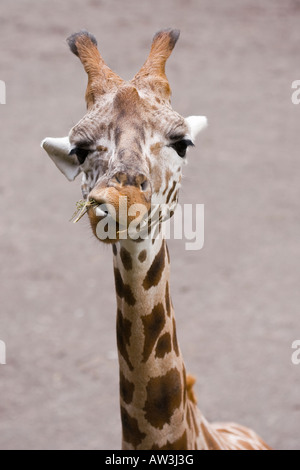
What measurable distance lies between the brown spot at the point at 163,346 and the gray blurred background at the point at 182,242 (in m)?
2.08

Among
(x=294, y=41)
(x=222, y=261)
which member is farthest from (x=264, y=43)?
(x=222, y=261)

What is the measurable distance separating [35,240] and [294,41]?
255 inches

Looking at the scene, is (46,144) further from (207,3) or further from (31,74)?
(207,3)

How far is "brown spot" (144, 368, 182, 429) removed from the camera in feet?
10.1

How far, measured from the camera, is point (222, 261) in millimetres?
7504

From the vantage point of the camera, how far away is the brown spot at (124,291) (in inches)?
118

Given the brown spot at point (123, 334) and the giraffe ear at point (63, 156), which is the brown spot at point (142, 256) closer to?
the brown spot at point (123, 334)

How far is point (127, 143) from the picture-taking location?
8.86 feet

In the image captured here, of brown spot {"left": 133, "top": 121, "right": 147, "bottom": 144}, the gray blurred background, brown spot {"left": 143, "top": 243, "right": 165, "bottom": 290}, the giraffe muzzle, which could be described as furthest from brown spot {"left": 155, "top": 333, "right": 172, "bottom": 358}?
the gray blurred background

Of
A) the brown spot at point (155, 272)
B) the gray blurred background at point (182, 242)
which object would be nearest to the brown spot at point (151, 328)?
the brown spot at point (155, 272)

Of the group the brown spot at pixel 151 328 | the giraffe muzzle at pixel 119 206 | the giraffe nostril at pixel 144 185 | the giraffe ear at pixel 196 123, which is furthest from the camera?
the giraffe ear at pixel 196 123

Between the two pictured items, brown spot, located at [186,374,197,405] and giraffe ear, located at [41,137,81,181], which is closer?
giraffe ear, located at [41,137,81,181]

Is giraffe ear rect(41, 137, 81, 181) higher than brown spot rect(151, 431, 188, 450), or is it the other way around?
giraffe ear rect(41, 137, 81, 181)

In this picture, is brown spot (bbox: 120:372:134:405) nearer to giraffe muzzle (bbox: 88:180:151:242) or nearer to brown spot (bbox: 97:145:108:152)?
giraffe muzzle (bbox: 88:180:151:242)
